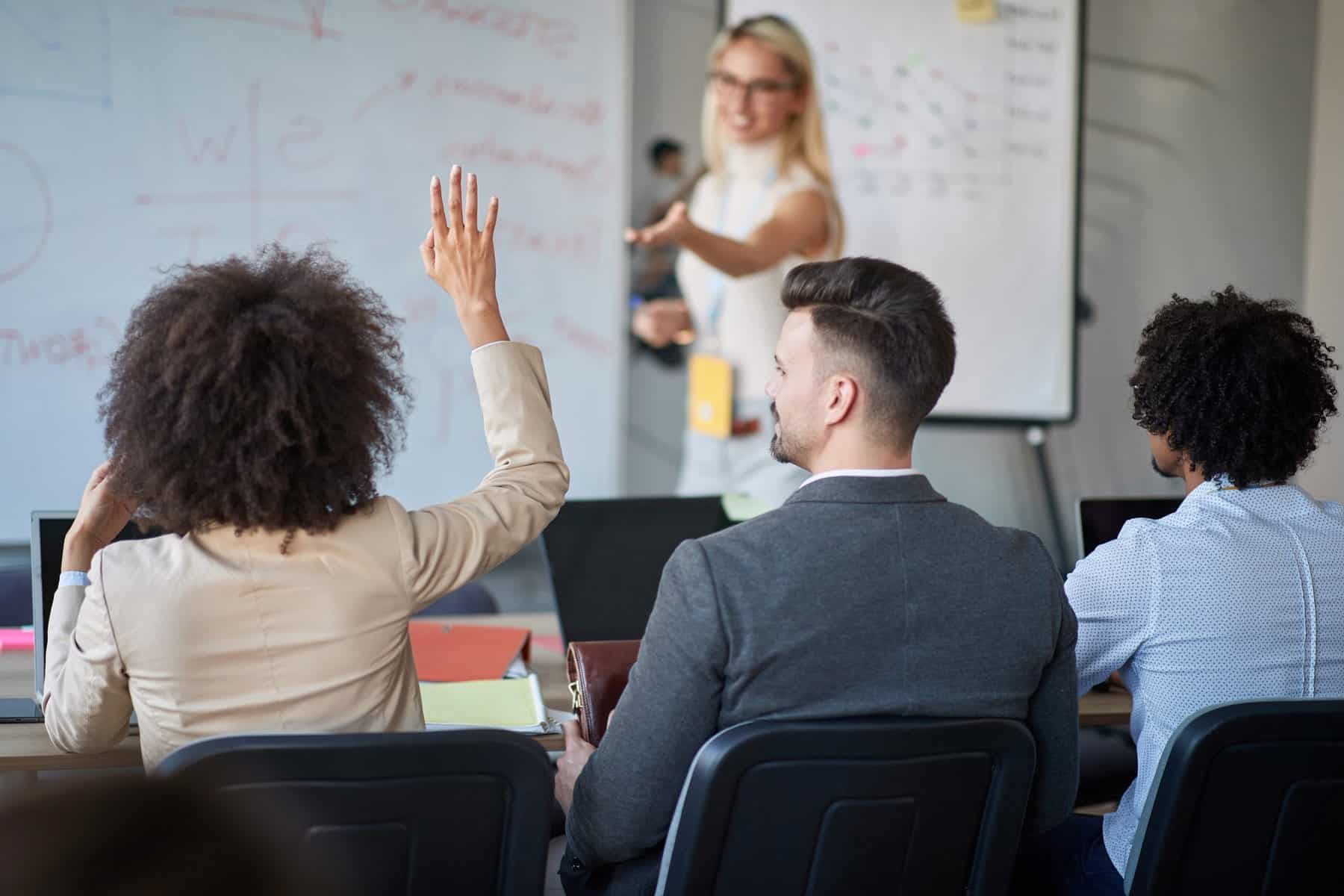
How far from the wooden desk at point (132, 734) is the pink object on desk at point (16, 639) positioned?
37mm

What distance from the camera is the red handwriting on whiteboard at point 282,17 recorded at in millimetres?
3406

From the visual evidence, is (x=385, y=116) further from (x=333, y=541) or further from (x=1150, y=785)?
(x=1150, y=785)

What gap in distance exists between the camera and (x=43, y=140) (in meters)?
3.33

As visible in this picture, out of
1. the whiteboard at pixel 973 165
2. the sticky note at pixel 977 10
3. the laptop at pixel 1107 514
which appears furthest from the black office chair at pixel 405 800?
the sticky note at pixel 977 10

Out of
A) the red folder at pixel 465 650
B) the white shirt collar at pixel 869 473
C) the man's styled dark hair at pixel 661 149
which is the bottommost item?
the red folder at pixel 465 650

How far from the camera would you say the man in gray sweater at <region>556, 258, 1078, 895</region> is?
129cm

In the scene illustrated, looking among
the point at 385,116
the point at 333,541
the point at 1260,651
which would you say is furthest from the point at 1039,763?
the point at 385,116

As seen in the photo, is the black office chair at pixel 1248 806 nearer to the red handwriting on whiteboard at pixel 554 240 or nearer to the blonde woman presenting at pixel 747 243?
the blonde woman presenting at pixel 747 243

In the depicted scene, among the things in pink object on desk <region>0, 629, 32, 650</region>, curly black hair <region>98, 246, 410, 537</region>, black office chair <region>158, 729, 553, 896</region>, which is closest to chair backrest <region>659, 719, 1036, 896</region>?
black office chair <region>158, 729, 553, 896</region>

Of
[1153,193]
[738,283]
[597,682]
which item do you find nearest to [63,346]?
[738,283]

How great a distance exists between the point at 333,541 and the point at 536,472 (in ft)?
0.92

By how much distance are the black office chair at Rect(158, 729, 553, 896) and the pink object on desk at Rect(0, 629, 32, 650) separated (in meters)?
1.46

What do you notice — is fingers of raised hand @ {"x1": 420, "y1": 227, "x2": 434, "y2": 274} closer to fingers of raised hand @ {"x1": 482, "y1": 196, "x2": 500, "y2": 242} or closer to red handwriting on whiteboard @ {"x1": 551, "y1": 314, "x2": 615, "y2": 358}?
fingers of raised hand @ {"x1": 482, "y1": 196, "x2": 500, "y2": 242}

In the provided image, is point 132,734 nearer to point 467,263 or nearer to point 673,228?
point 467,263
